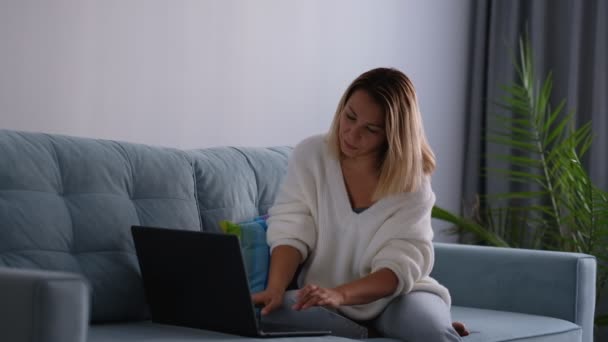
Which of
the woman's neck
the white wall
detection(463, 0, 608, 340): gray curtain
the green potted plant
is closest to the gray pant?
the woman's neck

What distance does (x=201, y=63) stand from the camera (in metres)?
3.12

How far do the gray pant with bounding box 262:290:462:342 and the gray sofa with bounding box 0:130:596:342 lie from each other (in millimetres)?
130

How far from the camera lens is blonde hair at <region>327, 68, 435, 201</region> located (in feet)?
7.70

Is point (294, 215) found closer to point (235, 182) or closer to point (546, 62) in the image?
point (235, 182)

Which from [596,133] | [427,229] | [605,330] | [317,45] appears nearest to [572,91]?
[596,133]

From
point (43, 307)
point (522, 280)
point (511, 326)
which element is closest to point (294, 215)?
point (511, 326)

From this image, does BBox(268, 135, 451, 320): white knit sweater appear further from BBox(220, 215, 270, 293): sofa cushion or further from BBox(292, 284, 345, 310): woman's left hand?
BBox(292, 284, 345, 310): woman's left hand

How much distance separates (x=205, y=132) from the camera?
10.4ft

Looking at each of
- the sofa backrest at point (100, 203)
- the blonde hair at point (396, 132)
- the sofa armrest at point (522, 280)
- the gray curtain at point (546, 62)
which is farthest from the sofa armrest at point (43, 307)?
the gray curtain at point (546, 62)

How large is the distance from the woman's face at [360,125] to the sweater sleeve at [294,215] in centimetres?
14

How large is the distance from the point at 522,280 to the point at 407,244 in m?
0.66

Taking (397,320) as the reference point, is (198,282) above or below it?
above

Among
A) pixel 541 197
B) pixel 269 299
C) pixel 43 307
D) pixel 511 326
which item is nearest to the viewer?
pixel 43 307

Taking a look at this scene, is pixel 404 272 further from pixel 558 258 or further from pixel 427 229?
pixel 558 258
